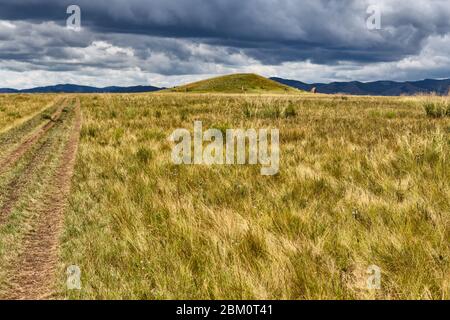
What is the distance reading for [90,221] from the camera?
A: 575 centimetres

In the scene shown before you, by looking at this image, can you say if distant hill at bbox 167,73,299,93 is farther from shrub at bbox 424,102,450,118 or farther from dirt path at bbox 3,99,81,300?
dirt path at bbox 3,99,81,300

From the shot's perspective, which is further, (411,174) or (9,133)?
(9,133)

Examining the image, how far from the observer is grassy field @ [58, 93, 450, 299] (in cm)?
364

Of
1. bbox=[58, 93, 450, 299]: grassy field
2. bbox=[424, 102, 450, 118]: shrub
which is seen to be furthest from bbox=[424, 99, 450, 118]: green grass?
bbox=[58, 93, 450, 299]: grassy field

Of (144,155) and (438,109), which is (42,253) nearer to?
(144,155)

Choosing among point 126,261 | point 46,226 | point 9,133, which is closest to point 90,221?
point 46,226

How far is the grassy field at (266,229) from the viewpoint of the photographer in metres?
3.64

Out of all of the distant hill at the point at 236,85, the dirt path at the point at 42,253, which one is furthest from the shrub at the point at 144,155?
the distant hill at the point at 236,85

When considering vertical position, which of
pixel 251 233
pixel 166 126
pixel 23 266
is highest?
pixel 166 126

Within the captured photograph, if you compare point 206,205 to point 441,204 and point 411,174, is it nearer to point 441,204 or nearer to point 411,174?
point 441,204

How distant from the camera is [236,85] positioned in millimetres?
148875

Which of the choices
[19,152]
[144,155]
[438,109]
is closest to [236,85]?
[438,109]

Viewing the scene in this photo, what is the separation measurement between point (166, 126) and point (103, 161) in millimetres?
7179

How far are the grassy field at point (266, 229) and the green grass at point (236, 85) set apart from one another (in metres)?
133
